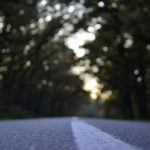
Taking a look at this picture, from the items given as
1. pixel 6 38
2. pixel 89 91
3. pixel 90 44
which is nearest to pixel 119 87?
pixel 90 44

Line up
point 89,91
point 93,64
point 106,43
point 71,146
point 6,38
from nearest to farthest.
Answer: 1. point 71,146
2. point 6,38
3. point 106,43
4. point 93,64
5. point 89,91

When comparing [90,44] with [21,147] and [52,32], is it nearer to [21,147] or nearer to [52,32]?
[52,32]

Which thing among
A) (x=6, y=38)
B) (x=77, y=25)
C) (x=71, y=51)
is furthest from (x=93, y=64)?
(x=6, y=38)

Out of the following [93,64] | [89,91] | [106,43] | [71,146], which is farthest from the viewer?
[89,91]

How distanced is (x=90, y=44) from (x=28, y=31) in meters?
6.06

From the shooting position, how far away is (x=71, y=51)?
169 ft

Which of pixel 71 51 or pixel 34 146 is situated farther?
pixel 71 51

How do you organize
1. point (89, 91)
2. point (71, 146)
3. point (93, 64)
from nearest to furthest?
point (71, 146) < point (93, 64) < point (89, 91)

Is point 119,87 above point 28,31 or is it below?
below

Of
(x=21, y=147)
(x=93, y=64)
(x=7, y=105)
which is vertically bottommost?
(x=21, y=147)

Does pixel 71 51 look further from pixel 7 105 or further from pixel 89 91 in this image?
pixel 89 91

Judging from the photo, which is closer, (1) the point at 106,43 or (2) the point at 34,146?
(2) the point at 34,146

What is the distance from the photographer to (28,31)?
137ft

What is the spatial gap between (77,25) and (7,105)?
485 inches
